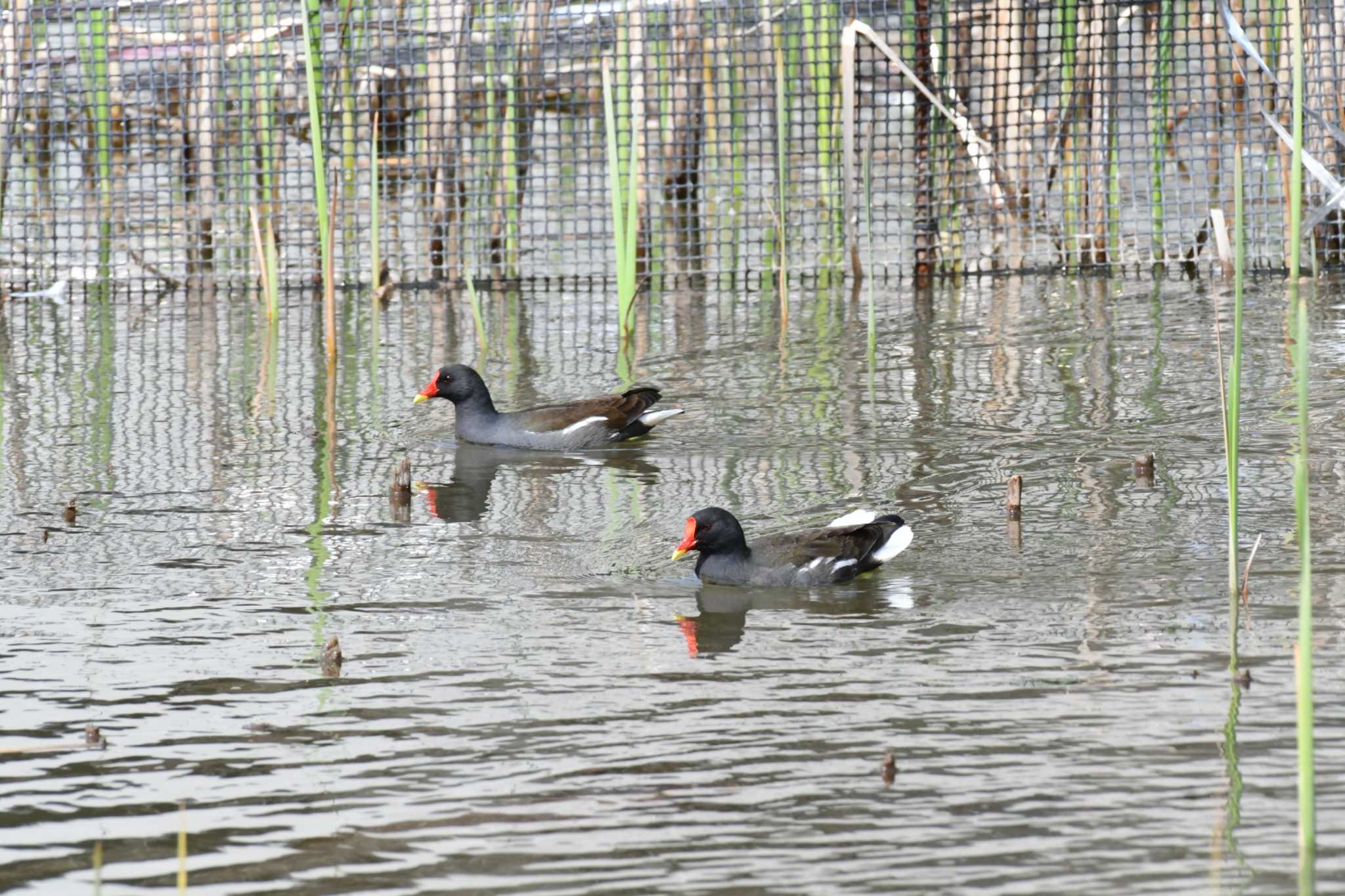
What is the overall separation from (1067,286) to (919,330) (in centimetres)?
200

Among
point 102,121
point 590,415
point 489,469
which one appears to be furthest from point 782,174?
point 102,121

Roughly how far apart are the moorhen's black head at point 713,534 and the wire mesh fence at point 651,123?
7.21 meters

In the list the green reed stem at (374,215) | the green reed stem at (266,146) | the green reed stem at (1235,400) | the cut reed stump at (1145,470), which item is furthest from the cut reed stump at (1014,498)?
the green reed stem at (266,146)

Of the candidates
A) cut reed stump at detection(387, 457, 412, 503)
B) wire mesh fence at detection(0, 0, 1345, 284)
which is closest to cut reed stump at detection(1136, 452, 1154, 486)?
cut reed stump at detection(387, 457, 412, 503)

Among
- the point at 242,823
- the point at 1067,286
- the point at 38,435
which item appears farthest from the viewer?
the point at 1067,286

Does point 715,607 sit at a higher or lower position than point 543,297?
lower

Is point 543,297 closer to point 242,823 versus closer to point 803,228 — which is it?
point 803,228

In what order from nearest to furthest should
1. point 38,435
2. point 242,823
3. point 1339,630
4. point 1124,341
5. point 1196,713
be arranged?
point 242,823
point 1196,713
point 1339,630
point 38,435
point 1124,341

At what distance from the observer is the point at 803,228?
15.2m

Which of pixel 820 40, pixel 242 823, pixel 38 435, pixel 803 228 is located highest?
pixel 820 40

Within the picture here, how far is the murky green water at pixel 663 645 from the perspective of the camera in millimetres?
4277

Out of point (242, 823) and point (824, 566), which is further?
point (824, 566)

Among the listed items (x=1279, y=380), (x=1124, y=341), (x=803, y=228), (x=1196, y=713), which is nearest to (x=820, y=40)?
(x=803, y=228)

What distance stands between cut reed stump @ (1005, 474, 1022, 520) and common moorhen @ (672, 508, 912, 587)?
2.18 ft
